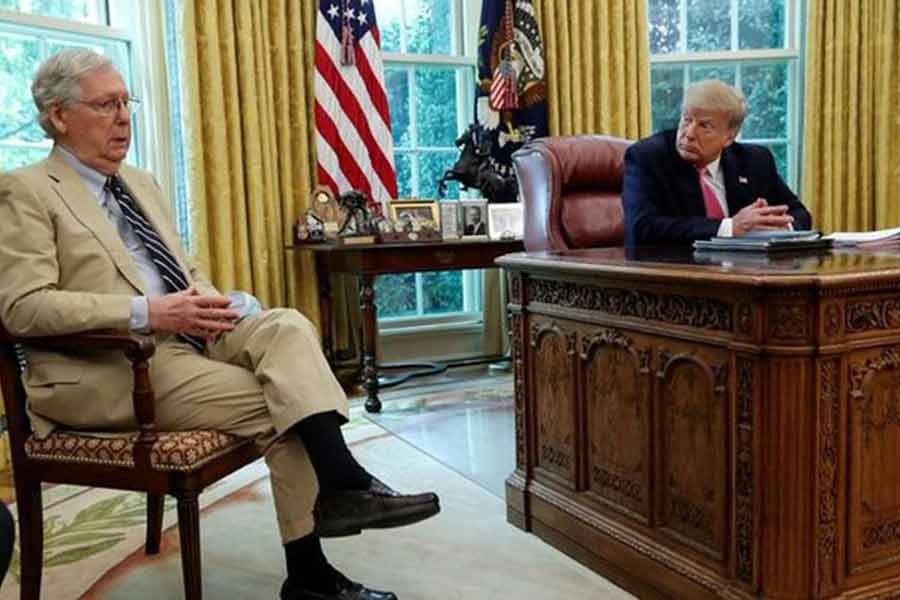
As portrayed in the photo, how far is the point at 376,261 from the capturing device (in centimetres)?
354

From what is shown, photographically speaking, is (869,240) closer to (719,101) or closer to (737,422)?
(719,101)

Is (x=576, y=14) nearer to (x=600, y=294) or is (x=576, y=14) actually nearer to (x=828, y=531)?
(x=600, y=294)

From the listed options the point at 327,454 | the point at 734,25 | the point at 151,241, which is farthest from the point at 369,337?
the point at 734,25

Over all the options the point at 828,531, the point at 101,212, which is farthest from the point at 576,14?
the point at 828,531

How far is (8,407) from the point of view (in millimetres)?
1729

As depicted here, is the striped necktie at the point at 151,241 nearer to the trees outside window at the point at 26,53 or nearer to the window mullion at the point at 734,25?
the trees outside window at the point at 26,53

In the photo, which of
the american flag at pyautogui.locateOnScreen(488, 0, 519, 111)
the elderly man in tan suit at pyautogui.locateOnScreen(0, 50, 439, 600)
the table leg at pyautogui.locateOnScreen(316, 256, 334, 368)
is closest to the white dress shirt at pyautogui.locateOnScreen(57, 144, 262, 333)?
the elderly man in tan suit at pyautogui.locateOnScreen(0, 50, 439, 600)

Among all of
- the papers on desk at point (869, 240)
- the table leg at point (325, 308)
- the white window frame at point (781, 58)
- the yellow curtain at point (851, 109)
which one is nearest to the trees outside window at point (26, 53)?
the table leg at point (325, 308)

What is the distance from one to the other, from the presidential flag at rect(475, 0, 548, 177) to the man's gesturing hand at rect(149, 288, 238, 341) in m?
2.66

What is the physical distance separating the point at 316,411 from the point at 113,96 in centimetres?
83

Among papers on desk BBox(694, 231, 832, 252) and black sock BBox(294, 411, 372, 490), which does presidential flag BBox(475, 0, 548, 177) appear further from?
black sock BBox(294, 411, 372, 490)

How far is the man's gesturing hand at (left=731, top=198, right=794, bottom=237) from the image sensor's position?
227 centimetres

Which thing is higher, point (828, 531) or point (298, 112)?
point (298, 112)

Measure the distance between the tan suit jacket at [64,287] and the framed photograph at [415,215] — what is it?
2.01 metres
